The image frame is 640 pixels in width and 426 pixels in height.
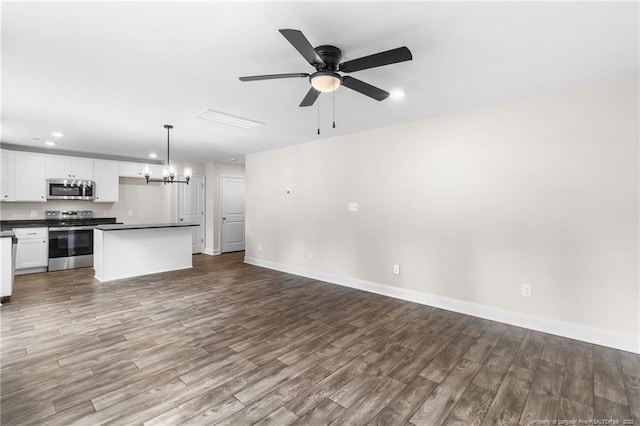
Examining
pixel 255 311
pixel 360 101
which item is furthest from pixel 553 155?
pixel 255 311

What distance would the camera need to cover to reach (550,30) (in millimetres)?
1963

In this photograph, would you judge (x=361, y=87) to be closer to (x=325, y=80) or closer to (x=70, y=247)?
(x=325, y=80)

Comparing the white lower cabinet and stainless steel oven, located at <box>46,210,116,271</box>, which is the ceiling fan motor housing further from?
the white lower cabinet

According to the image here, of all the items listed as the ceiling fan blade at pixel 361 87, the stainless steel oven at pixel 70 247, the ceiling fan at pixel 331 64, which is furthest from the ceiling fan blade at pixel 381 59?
the stainless steel oven at pixel 70 247

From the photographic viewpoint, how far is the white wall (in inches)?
109

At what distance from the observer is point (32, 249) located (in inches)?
215

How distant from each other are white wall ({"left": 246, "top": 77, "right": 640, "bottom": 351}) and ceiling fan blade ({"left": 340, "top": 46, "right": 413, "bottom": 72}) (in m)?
2.16

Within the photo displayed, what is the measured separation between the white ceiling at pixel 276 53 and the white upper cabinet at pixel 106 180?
8.32 feet

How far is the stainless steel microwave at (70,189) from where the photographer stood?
19.1ft

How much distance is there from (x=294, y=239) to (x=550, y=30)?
4.57m

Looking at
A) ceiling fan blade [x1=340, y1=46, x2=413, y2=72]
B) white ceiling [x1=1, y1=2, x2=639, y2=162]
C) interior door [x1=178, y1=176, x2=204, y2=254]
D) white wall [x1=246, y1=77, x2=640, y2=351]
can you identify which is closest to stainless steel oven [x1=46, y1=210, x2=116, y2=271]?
interior door [x1=178, y1=176, x2=204, y2=254]

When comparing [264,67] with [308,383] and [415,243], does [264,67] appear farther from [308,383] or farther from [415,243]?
[415,243]

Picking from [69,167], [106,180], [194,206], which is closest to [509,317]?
[194,206]

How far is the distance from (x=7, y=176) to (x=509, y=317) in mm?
8205
